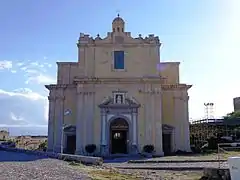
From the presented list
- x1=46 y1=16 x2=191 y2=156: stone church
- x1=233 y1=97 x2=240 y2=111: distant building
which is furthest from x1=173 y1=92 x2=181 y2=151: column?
x1=233 y1=97 x2=240 y2=111: distant building

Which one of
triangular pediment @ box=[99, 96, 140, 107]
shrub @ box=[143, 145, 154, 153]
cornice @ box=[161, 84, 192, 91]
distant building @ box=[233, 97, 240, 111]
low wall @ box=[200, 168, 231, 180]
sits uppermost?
distant building @ box=[233, 97, 240, 111]

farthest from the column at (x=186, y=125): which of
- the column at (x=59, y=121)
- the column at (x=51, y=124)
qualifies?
the column at (x=51, y=124)

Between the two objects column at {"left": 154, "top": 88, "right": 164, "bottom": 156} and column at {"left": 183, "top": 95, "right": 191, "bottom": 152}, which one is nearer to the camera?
column at {"left": 154, "top": 88, "right": 164, "bottom": 156}

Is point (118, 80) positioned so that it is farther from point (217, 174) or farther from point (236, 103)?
point (236, 103)

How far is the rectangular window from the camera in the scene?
36.1 metres

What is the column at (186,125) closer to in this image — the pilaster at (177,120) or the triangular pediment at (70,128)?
the pilaster at (177,120)

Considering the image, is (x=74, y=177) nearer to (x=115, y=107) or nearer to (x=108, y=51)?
(x=115, y=107)

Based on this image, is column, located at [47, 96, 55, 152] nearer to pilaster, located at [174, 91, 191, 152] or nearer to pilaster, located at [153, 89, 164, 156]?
pilaster, located at [153, 89, 164, 156]

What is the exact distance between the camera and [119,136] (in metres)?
36.5

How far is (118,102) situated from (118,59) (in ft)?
15.4

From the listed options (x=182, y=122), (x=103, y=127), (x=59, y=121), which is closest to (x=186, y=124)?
(x=182, y=122)

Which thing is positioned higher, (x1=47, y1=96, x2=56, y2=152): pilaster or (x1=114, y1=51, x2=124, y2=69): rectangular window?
(x1=114, y1=51, x2=124, y2=69): rectangular window

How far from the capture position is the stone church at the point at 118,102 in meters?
34.5

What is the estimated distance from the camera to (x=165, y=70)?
3981 cm
